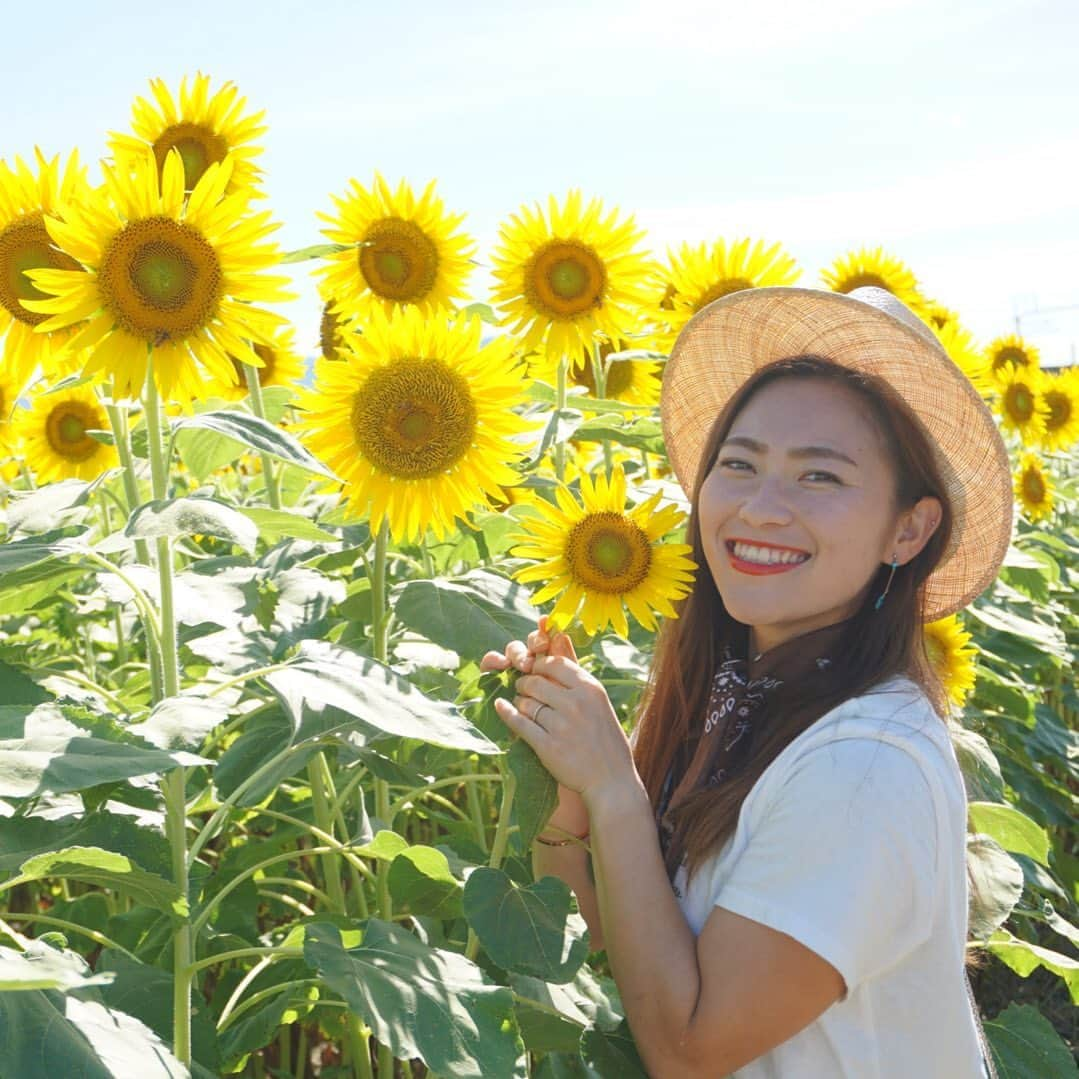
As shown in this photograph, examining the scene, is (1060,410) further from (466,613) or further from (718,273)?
(466,613)

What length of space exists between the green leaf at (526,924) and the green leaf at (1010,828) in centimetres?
108

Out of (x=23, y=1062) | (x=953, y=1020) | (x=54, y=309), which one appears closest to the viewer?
(x=23, y=1062)

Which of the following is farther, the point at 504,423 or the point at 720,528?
the point at 504,423

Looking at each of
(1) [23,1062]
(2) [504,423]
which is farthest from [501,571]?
(1) [23,1062]

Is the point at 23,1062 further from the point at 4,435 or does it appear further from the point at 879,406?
the point at 4,435

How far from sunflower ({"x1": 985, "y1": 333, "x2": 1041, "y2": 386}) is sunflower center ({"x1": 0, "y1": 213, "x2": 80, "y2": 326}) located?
4451mm

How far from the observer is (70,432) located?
386 centimetres

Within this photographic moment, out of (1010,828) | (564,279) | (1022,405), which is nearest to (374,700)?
(1010,828)

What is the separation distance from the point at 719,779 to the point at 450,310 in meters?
1.48

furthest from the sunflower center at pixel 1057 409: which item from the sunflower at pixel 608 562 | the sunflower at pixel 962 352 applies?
the sunflower at pixel 608 562

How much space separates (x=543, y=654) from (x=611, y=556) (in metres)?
0.23

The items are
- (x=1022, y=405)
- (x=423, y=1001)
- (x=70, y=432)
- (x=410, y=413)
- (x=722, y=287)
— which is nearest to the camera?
(x=423, y=1001)

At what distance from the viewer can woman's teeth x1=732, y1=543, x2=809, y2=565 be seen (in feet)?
6.36

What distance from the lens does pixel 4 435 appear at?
153 inches
